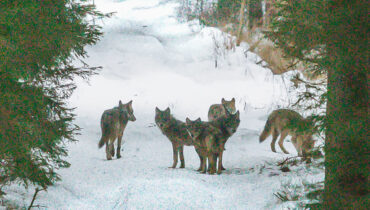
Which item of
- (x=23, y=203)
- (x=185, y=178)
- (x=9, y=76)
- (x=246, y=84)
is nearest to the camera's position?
(x=9, y=76)

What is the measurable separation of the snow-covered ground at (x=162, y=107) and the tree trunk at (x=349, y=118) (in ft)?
6.84

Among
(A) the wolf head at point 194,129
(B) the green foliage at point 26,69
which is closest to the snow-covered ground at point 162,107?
(A) the wolf head at point 194,129

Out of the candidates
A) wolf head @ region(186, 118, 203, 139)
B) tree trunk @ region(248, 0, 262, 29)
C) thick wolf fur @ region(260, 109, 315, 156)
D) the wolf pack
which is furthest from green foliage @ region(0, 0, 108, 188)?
tree trunk @ region(248, 0, 262, 29)

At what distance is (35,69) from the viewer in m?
5.49

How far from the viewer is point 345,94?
3723 millimetres

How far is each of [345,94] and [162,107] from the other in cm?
965

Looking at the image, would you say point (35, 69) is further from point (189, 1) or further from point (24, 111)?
point (189, 1)

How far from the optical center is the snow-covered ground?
601cm

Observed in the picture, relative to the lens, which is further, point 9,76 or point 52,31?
point 52,31

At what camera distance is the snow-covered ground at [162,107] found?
601cm

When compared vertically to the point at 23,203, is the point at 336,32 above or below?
above

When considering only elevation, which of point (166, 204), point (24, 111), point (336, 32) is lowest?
point (166, 204)

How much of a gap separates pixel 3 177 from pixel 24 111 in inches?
36.6

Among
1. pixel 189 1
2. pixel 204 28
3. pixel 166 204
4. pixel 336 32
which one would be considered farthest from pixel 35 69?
pixel 189 1
